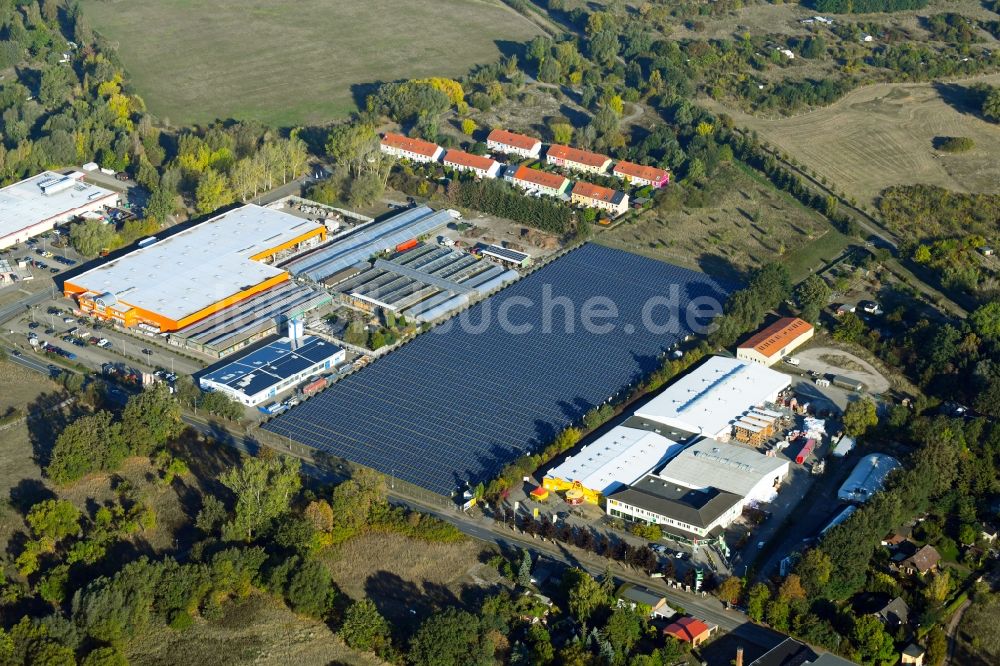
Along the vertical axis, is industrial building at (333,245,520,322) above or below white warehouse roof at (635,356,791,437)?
above

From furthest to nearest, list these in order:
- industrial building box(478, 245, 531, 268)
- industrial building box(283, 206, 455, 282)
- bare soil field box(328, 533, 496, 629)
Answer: industrial building box(478, 245, 531, 268) → industrial building box(283, 206, 455, 282) → bare soil field box(328, 533, 496, 629)

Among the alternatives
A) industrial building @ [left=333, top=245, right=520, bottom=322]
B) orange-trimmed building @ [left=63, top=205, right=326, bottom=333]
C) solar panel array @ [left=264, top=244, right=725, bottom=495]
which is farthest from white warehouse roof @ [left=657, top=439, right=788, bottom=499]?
orange-trimmed building @ [left=63, top=205, right=326, bottom=333]

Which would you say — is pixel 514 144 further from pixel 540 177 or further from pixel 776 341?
pixel 776 341

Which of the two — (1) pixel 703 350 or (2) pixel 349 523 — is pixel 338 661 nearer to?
(2) pixel 349 523

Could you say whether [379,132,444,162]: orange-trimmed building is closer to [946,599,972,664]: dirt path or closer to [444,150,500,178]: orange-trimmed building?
[444,150,500,178]: orange-trimmed building

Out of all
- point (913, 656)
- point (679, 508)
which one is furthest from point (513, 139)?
point (913, 656)

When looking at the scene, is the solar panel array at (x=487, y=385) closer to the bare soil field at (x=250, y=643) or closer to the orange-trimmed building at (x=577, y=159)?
the bare soil field at (x=250, y=643)
